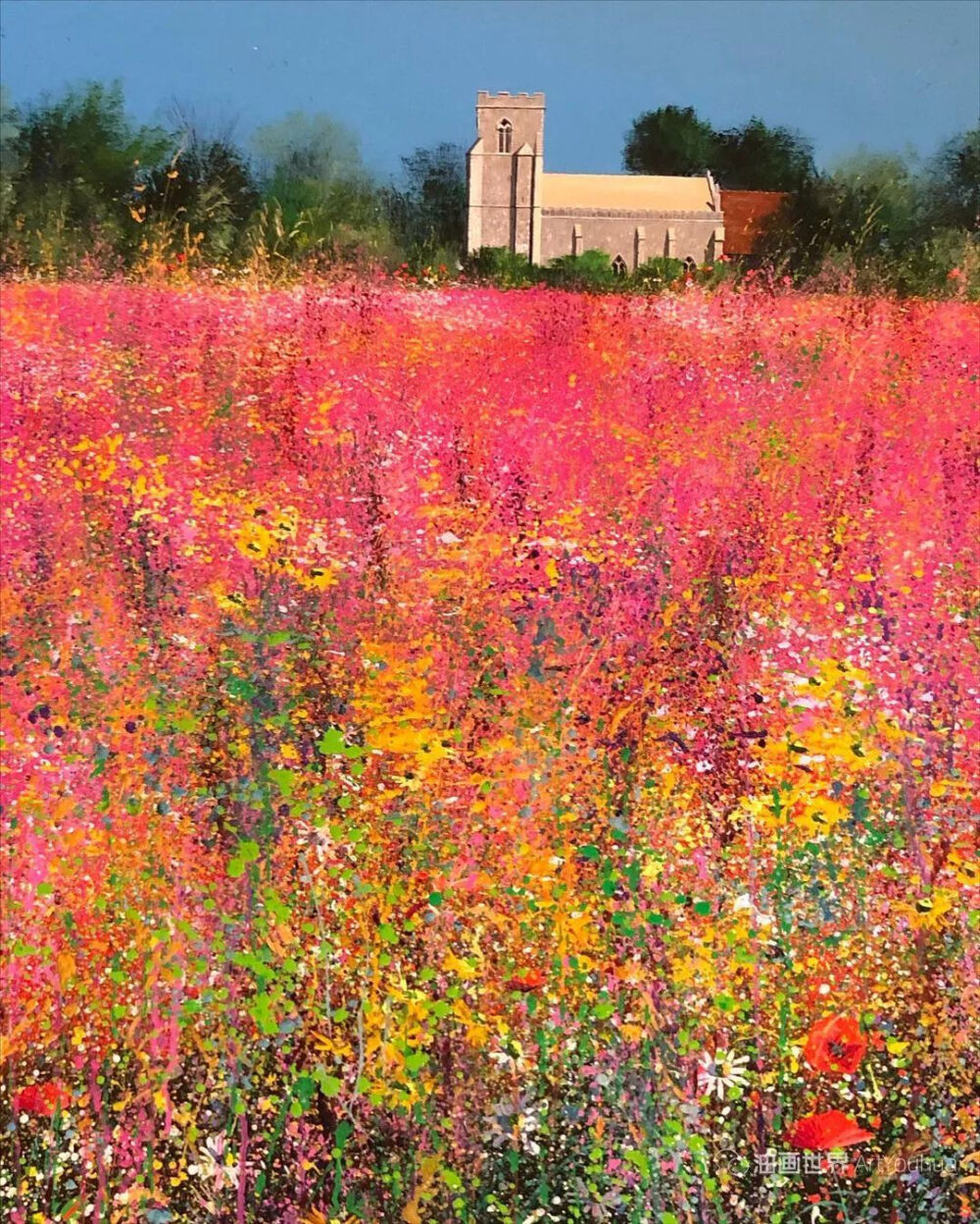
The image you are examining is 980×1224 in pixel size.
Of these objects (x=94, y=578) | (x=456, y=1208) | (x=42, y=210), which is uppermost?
(x=42, y=210)

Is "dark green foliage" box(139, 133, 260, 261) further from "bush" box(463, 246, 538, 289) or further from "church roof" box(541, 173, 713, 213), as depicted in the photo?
"church roof" box(541, 173, 713, 213)

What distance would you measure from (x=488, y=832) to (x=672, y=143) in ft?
133

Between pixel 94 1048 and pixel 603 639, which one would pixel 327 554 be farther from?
pixel 94 1048

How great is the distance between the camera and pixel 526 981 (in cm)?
197

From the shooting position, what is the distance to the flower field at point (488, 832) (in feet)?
5.66

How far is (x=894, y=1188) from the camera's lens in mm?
1678

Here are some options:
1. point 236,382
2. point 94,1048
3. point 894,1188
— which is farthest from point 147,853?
point 236,382

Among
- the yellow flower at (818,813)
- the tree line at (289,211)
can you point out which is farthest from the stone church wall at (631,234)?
the yellow flower at (818,813)

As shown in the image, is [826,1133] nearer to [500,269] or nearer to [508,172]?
[500,269]

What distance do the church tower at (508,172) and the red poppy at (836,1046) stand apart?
4053cm

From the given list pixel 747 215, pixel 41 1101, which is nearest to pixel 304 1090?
pixel 41 1101

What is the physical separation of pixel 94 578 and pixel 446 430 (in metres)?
1.99

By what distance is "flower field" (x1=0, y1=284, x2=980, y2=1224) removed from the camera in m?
1.73

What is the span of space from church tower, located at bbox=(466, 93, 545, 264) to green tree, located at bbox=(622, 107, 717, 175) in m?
4.32
